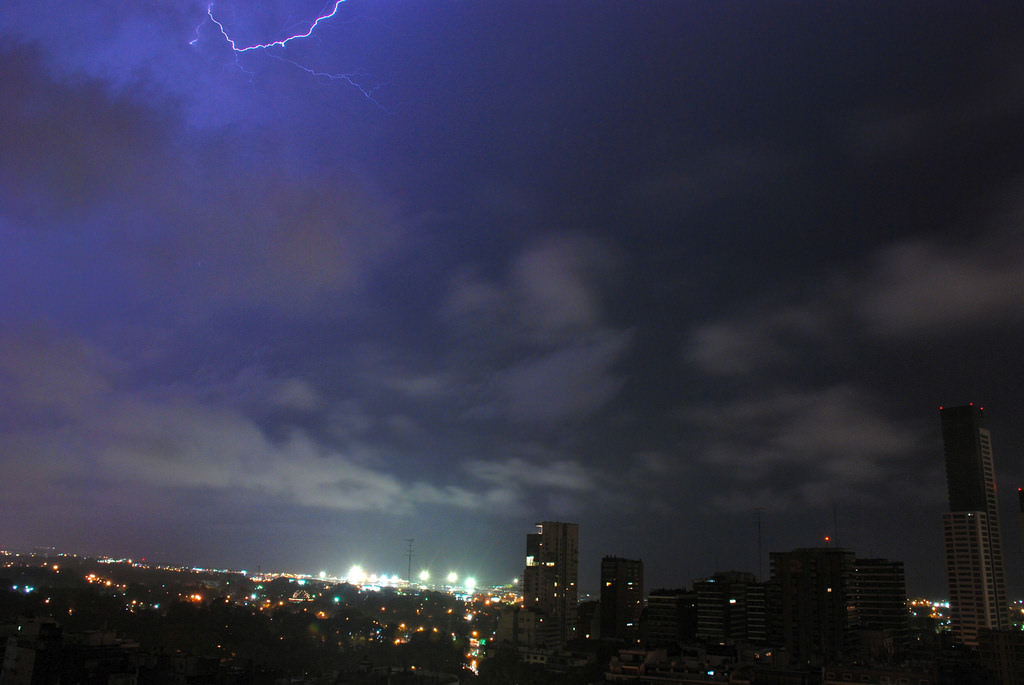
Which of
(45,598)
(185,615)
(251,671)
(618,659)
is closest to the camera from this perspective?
(251,671)

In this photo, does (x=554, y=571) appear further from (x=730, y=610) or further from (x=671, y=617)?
(x=730, y=610)

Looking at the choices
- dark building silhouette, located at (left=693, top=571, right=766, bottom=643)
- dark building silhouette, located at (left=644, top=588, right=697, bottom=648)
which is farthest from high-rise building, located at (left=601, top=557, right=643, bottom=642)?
dark building silhouette, located at (left=693, top=571, right=766, bottom=643)

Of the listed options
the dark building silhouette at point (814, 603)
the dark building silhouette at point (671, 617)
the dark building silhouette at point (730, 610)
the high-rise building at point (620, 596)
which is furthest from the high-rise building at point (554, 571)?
the dark building silhouette at point (814, 603)

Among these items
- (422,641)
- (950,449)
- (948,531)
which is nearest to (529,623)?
(422,641)

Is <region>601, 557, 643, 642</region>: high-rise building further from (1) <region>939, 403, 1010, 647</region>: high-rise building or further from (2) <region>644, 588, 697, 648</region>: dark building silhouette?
(1) <region>939, 403, 1010, 647</region>: high-rise building

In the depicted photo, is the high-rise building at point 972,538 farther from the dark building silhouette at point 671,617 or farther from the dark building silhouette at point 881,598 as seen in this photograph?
the dark building silhouette at point 671,617

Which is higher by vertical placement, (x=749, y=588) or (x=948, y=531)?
(x=948, y=531)

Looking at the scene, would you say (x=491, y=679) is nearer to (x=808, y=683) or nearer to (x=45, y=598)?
(x=808, y=683)
